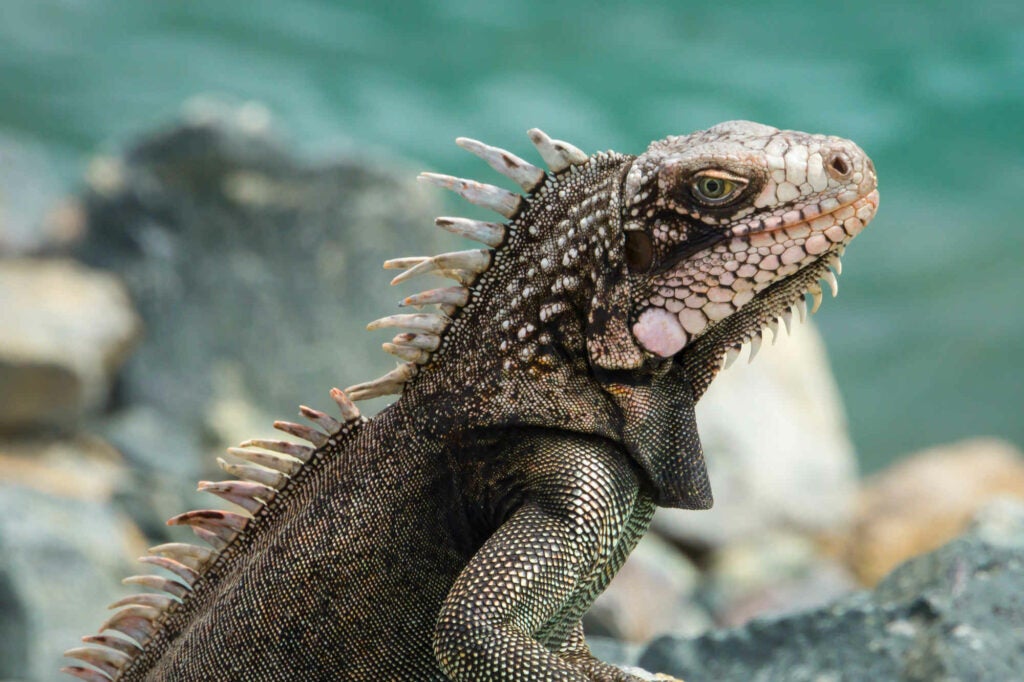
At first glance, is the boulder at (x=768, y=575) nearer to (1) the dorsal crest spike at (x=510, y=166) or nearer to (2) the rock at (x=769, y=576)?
(2) the rock at (x=769, y=576)

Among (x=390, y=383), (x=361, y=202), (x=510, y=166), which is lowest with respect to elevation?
(x=390, y=383)

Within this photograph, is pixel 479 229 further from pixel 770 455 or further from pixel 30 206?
pixel 30 206

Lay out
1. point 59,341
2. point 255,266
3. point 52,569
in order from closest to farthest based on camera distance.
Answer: point 52,569, point 59,341, point 255,266

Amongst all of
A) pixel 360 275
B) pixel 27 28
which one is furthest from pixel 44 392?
pixel 27 28

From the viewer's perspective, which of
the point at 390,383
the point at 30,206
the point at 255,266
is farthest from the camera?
the point at 30,206

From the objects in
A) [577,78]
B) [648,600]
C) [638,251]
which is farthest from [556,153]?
[577,78]

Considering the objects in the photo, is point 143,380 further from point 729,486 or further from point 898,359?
point 898,359

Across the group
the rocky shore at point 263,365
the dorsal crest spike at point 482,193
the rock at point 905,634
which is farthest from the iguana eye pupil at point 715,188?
the rocky shore at point 263,365
